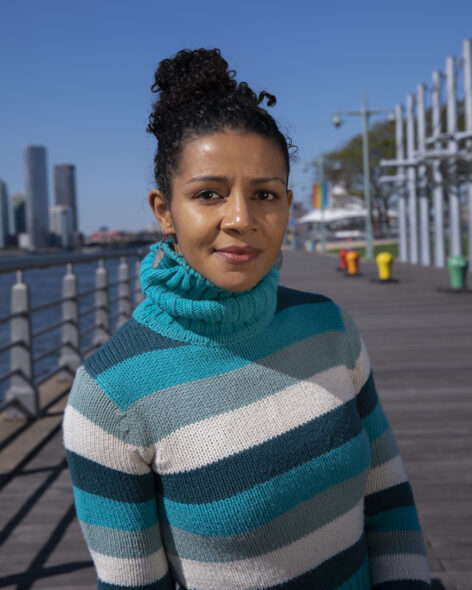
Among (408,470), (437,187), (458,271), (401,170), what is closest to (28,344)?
(408,470)

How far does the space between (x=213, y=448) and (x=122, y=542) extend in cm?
22

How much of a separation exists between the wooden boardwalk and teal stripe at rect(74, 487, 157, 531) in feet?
6.04

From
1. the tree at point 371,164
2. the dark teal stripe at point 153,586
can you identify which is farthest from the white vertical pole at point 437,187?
the tree at point 371,164

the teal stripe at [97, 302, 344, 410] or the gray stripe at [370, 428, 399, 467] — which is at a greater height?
the teal stripe at [97, 302, 344, 410]

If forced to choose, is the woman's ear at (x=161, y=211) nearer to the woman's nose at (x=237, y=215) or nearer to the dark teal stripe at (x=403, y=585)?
the woman's nose at (x=237, y=215)

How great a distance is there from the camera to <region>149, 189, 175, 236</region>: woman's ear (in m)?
1.32

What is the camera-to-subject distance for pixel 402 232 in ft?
99.1

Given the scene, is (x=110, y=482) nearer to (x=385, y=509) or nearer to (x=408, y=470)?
(x=385, y=509)

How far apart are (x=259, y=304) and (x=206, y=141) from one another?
298 mm

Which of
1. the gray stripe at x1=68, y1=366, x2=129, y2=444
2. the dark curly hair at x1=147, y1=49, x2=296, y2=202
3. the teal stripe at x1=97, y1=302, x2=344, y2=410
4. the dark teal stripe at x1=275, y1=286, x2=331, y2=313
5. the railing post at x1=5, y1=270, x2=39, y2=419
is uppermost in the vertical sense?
the dark curly hair at x1=147, y1=49, x2=296, y2=202

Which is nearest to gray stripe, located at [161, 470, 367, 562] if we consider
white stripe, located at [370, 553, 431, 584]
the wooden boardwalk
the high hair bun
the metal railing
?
white stripe, located at [370, 553, 431, 584]

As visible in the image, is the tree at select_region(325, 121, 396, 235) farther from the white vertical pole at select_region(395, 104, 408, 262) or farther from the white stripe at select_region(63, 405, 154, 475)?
the white stripe at select_region(63, 405, 154, 475)

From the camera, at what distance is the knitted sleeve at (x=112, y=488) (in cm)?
115

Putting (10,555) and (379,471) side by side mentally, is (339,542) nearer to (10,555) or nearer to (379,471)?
(379,471)
